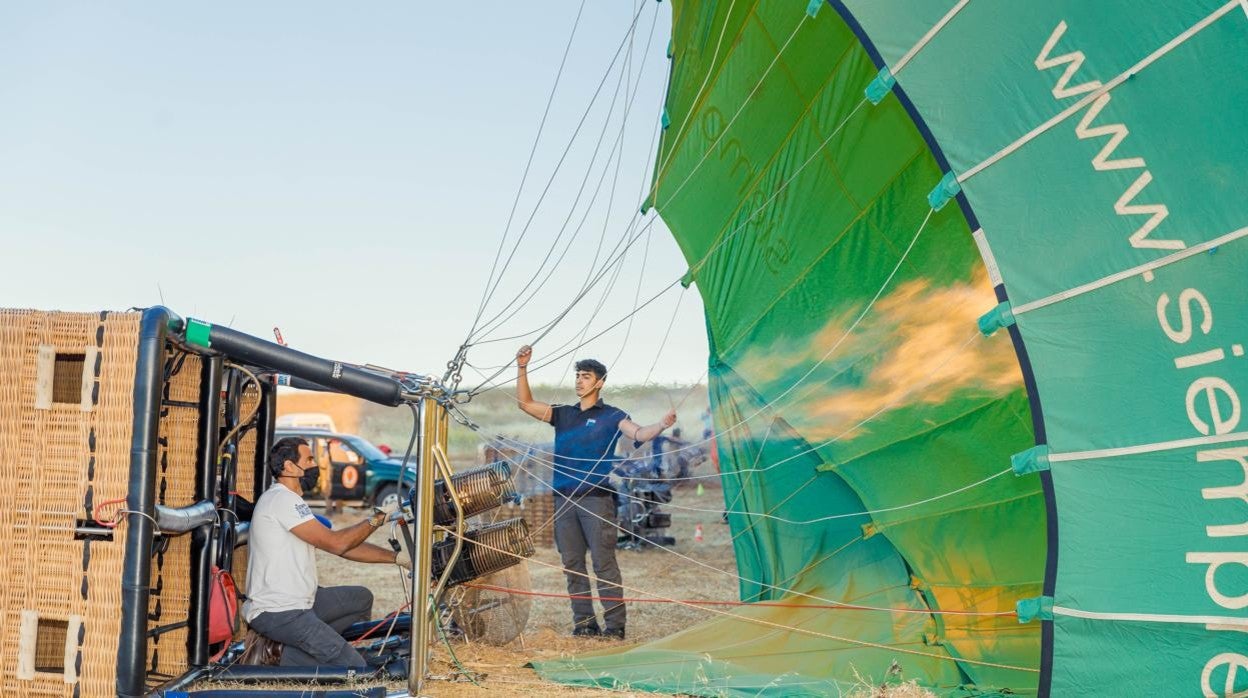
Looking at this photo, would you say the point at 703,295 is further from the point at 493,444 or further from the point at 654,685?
the point at 654,685

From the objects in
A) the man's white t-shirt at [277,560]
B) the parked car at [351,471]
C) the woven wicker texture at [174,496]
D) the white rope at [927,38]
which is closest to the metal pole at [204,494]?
the woven wicker texture at [174,496]

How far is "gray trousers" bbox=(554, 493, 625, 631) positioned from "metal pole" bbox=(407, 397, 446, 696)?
186cm

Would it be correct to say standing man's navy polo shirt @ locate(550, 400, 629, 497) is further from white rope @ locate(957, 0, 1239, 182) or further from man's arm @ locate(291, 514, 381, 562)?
white rope @ locate(957, 0, 1239, 182)

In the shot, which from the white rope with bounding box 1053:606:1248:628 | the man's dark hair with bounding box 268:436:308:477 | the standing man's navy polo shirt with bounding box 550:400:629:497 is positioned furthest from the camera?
the standing man's navy polo shirt with bounding box 550:400:629:497

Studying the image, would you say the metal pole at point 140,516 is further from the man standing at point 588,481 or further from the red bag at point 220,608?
the man standing at point 588,481

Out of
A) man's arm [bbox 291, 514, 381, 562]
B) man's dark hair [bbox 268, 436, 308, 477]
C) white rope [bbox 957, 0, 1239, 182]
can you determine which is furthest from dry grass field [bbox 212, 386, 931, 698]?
white rope [bbox 957, 0, 1239, 182]

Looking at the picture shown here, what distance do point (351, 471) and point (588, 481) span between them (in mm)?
8796

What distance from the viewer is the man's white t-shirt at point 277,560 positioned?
440 centimetres

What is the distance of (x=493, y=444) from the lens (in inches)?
205

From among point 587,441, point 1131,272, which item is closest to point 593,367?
point 587,441

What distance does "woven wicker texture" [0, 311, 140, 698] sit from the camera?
3.68m

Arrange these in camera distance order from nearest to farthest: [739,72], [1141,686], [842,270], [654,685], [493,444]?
[1141,686] < [654,685] < [493,444] < [842,270] < [739,72]

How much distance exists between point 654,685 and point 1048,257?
88.6 inches

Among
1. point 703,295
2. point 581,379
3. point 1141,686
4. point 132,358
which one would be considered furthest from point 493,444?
point 1141,686
